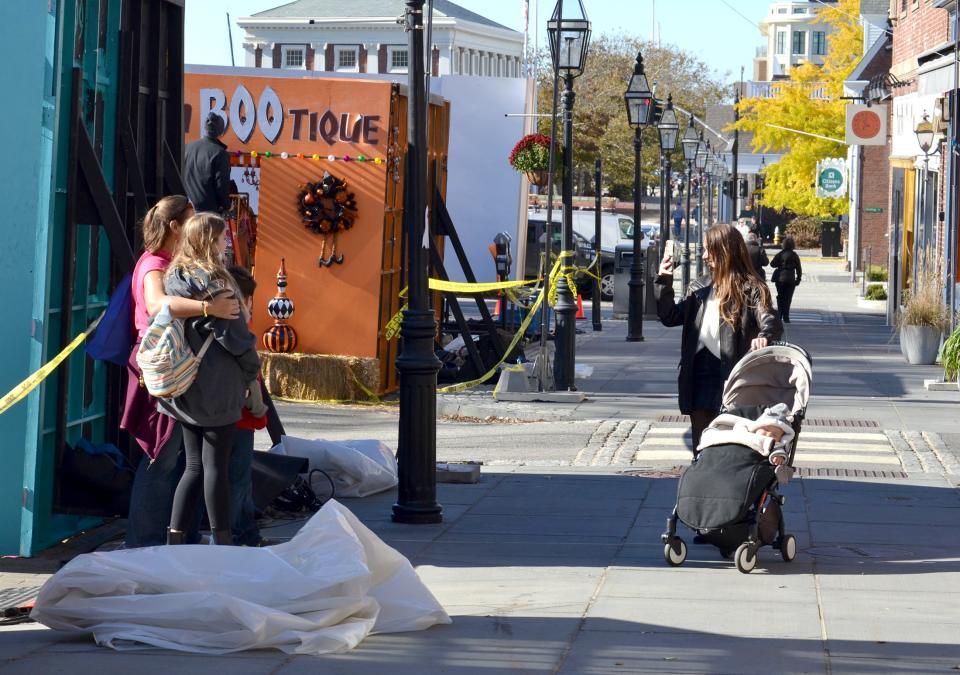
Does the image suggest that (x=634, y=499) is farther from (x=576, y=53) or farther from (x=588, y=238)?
(x=588, y=238)

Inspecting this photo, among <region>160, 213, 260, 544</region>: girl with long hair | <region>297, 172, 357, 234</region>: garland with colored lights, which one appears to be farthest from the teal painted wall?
<region>297, 172, 357, 234</region>: garland with colored lights

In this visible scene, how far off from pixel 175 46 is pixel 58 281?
230cm

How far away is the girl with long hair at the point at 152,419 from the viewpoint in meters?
6.98

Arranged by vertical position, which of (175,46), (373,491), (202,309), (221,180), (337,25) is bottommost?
(373,491)

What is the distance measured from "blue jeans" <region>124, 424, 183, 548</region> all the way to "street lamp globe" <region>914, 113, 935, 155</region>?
16079 millimetres

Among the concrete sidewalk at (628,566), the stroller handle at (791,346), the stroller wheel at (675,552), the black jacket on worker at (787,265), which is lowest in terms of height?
the concrete sidewalk at (628,566)

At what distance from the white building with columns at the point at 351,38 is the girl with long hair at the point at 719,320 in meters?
82.1

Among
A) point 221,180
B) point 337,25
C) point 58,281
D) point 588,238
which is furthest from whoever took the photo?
point 337,25

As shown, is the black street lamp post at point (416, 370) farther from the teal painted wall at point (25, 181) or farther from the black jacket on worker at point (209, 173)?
the black jacket on worker at point (209, 173)

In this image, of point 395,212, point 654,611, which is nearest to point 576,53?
point 395,212

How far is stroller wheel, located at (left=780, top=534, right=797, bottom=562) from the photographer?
7.41 m

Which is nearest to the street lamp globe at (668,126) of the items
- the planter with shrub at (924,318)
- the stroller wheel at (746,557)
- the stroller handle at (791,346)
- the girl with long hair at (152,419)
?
the planter with shrub at (924,318)

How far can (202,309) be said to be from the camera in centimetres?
667

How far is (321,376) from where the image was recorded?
50.2 feet
